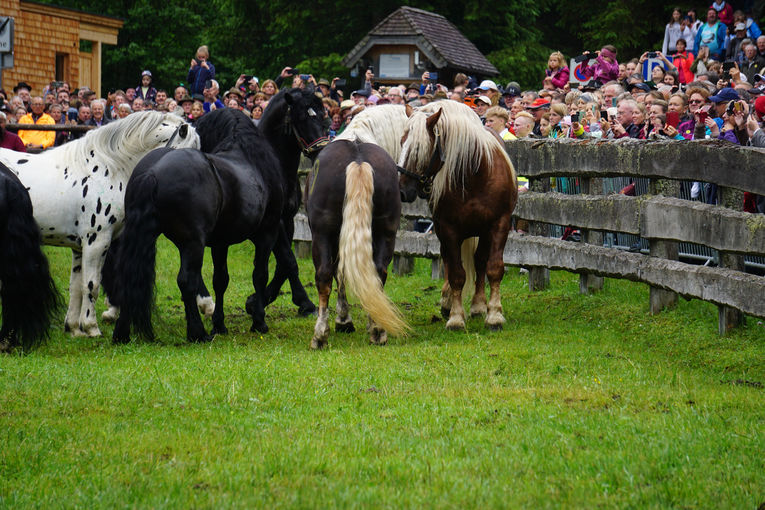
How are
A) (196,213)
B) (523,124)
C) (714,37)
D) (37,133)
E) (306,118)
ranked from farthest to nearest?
(714,37) → (37,133) → (523,124) → (306,118) → (196,213)

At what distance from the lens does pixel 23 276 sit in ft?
28.0

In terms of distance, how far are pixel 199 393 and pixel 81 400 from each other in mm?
792

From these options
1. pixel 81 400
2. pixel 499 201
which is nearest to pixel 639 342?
pixel 499 201

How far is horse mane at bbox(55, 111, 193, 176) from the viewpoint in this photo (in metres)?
10.4

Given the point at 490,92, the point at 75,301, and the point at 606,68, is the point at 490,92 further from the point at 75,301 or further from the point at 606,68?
the point at 75,301

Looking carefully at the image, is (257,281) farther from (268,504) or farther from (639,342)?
(268,504)

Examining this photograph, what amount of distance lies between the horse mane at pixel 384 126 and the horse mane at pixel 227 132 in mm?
1142

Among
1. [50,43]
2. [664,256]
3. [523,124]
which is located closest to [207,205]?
[664,256]

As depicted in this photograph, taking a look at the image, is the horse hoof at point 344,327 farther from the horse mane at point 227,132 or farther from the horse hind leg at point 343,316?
the horse mane at point 227,132

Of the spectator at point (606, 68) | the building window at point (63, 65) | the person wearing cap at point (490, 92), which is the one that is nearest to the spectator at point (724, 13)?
the spectator at point (606, 68)

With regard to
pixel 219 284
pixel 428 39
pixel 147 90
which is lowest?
pixel 219 284

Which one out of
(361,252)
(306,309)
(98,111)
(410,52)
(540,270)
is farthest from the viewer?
(410,52)

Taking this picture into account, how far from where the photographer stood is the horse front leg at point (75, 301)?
10.4 m

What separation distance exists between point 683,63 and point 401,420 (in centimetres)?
1508
